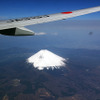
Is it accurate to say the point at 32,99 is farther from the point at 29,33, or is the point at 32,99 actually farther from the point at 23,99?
the point at 29,33

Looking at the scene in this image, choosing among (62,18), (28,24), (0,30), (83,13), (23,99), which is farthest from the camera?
(23,99)

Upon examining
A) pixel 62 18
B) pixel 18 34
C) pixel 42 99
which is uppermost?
pixel 62 18

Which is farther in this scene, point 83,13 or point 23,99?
point 23,99

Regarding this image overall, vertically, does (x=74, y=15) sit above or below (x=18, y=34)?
above

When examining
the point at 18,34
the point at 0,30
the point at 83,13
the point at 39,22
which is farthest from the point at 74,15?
the point at 0,30

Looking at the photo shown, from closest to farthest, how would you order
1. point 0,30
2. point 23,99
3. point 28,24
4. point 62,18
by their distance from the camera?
1. point 0,30
2. point 28,24
3. point 62,18
4. point 23,99

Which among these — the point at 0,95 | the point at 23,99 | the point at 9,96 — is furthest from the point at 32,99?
the point at 0,95

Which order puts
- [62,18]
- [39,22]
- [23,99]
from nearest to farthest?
[39,22]
[62,18]
[23,99]

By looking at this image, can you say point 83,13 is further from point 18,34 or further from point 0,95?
point 0,95

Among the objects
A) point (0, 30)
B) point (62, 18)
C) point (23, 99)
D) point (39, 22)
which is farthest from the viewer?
point (23, 99)
